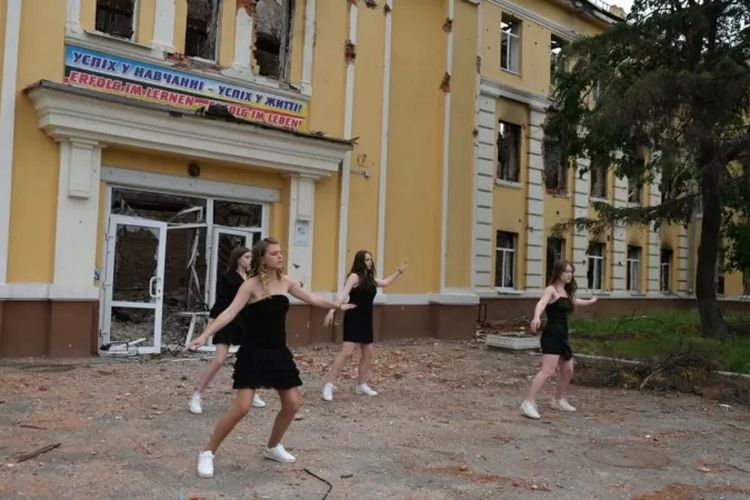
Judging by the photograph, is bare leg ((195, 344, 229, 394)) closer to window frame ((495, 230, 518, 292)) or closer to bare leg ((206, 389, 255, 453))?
bare leg ((206, 389, 255, 453))

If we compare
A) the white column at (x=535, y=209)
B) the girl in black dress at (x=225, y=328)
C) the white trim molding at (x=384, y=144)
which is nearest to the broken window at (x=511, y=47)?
the white column at (x=535, y=209)

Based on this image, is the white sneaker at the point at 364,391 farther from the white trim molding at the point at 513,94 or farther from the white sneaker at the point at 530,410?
the white trim molding at the point at 513,94

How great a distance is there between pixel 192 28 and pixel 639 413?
30.6ft

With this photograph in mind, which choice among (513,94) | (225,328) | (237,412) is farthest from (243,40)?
(513,94)

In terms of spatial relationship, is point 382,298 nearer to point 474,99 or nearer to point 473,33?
point 474,99

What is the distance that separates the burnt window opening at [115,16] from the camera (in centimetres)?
1141

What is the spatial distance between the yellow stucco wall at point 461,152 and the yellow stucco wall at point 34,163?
789 cm

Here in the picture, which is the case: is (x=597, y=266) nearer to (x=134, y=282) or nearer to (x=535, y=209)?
(x=535, y=209)

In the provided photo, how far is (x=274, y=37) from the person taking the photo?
12992mm

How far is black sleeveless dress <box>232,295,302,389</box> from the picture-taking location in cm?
510

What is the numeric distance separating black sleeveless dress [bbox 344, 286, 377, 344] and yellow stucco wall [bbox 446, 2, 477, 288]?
6.91 meters

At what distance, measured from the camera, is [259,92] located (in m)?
12.3

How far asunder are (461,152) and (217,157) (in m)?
5.83

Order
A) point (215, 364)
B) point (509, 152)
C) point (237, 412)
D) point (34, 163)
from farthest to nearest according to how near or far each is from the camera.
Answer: point (509, 152), point (34, 163), point (215, 364), point (237, 412)
